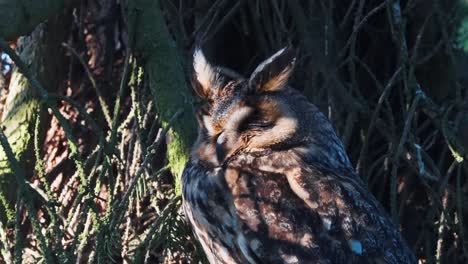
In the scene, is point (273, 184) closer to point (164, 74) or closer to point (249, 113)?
point (249, 113)

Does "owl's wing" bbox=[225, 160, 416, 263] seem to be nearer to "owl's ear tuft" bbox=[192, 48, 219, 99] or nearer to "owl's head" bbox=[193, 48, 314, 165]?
"owl's head" bbox=[193, 48, 314, 165]

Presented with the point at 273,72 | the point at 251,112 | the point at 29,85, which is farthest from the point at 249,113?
the point at 29,85

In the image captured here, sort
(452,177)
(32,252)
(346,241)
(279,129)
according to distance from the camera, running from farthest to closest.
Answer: (452,177)
(32,252)
(279,129)
(346,241)

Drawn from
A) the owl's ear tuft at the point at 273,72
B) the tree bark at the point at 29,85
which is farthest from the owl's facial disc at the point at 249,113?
the tree bark at the point at 29,85

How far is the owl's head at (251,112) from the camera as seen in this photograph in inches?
85.8

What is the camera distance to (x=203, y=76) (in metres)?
2.32

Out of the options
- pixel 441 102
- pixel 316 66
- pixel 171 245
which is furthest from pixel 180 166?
pixel 441 102

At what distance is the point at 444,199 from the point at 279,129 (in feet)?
3.19

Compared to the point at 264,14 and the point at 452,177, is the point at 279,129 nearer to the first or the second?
the point at 264,14

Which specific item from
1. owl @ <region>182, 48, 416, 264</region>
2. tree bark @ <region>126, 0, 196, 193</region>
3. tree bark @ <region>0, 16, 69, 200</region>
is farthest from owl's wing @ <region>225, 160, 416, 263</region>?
tree bark @ <region>0, 16, 69, 200</region>

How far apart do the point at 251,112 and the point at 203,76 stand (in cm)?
22

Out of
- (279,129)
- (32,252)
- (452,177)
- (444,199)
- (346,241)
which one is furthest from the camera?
(452,177)

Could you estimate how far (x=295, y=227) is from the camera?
2.09 metres

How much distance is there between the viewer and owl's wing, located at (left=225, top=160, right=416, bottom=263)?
6.79 ft
